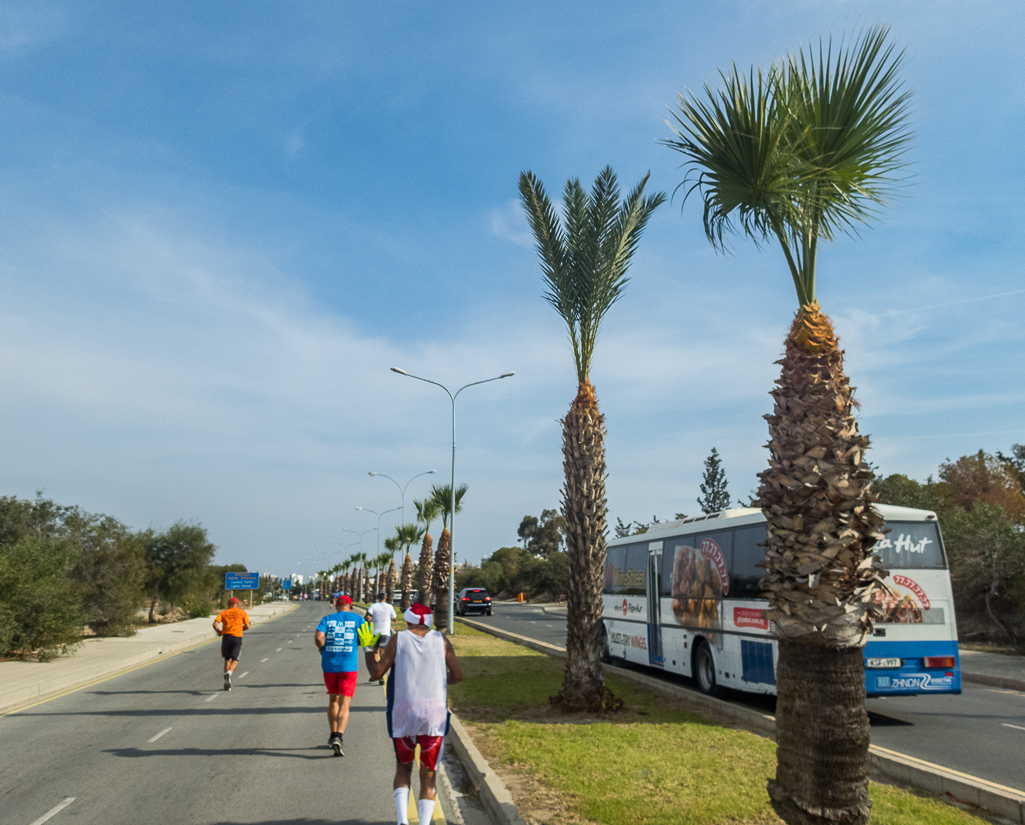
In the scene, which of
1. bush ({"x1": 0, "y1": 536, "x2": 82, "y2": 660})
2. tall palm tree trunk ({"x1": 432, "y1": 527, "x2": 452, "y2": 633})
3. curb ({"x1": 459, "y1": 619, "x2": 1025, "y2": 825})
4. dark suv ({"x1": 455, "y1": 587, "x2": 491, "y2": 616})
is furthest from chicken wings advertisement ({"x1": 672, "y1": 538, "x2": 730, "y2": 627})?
dark suv ({"x1": 455, "y1": 587, "x2": 491, "y2": 616})

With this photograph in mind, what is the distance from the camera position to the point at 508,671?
17.0m

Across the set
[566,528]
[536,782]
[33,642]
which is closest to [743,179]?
[536,782]

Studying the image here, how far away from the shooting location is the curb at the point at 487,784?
6.50 m

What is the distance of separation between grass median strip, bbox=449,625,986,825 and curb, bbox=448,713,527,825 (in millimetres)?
112

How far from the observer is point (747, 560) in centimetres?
1350

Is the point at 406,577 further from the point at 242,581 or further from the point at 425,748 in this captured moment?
the point at 425,748

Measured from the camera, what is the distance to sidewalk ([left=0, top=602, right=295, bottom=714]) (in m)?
14.7

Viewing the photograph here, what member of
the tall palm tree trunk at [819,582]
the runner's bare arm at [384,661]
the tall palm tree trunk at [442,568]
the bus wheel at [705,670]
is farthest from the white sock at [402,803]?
the tall palm tree trunk at [442,568]

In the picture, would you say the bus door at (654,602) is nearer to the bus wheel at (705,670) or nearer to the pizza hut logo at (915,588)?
the bus wheel at (705,670)

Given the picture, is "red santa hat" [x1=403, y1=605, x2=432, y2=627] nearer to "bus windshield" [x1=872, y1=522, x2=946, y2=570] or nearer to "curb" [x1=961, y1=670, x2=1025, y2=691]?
"bus windshield" [x1=872, y1=522, x2=946, y2=570]

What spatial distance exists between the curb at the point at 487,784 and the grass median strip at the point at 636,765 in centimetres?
11

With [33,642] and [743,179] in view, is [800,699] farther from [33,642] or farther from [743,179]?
[33,642]

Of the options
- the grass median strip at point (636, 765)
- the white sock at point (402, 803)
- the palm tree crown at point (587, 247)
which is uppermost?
the palm tree crown at point (587, 247)

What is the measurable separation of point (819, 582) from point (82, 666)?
1925cm
